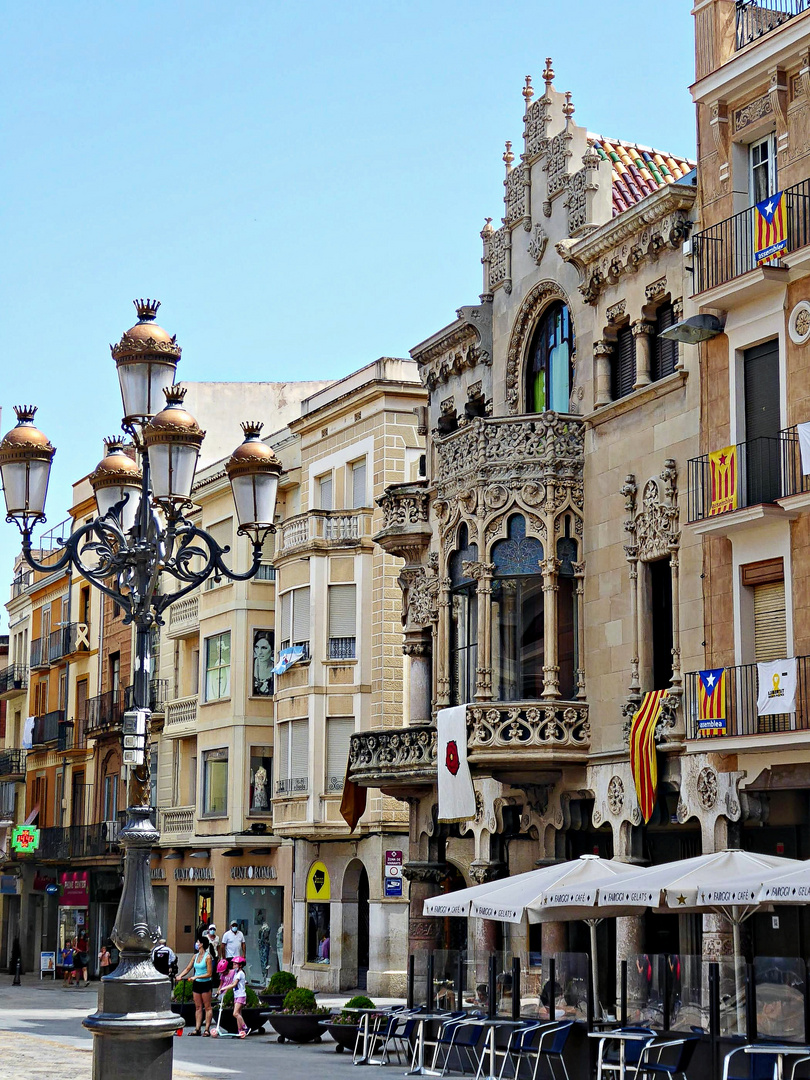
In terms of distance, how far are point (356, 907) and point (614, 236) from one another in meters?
20.2

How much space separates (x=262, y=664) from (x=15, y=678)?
87.5 feet

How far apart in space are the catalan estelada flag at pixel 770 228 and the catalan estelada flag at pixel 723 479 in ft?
8.87

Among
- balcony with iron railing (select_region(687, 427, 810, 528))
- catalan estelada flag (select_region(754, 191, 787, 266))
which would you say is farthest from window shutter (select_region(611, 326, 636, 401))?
catalan estelada flag (select_region(754, 191, 787, 266))

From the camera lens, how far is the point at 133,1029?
14.4 m

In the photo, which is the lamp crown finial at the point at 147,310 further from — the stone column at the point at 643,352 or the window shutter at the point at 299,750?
the window shutter at the point at 299,750

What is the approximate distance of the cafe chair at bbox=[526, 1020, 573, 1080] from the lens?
762 inches

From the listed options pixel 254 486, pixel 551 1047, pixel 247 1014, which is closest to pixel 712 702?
pixel 551 1047

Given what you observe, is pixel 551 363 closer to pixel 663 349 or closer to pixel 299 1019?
pixel 663 349

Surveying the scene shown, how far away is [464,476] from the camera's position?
28.7 m

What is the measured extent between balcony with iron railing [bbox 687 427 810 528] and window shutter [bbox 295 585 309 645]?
18897mm

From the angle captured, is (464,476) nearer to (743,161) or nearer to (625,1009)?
(743,161)

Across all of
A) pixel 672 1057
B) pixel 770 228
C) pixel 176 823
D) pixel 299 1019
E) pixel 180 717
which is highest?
pixel 770 228

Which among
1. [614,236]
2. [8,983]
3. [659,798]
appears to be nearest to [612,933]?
[659,798]

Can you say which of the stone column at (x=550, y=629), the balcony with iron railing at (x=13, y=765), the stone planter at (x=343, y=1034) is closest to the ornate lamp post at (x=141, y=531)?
the stone planter at (x=343, y=1034)
